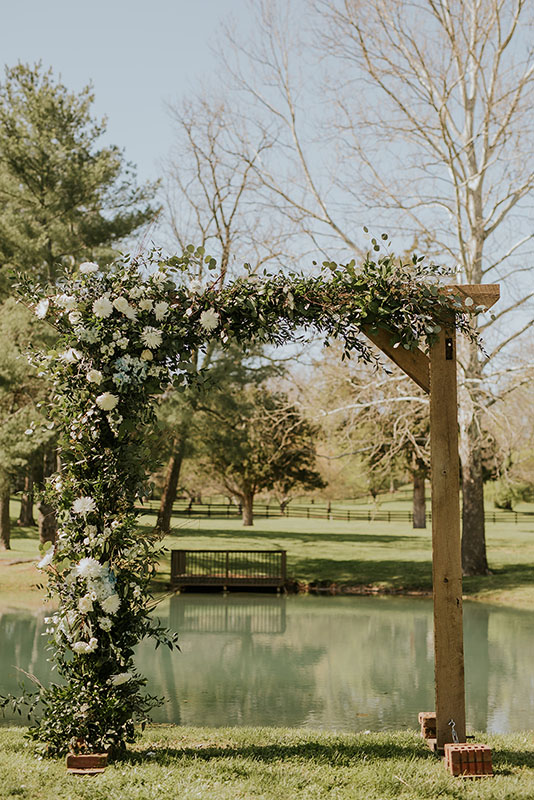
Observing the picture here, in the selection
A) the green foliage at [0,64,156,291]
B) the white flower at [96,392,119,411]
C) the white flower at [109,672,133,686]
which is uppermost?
the green foliage at [0,64,156,291]

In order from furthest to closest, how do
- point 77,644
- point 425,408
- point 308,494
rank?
1. point 308,494
2. point 425,408
3. point 77,644

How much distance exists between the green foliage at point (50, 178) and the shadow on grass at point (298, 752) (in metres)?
14.5

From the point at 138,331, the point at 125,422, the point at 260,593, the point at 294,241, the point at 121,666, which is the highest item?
the point at 294,241

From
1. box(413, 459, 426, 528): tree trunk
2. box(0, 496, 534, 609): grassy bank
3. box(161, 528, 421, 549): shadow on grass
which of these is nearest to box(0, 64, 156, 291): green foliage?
box(0, 496, 534, 609): grassy bank

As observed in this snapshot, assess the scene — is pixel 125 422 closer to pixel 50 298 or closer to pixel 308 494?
pixel 50 298

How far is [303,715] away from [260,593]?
11350 millimetres

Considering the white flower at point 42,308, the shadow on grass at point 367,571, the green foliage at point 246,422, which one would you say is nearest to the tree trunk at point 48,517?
the green foliage at point 246,422

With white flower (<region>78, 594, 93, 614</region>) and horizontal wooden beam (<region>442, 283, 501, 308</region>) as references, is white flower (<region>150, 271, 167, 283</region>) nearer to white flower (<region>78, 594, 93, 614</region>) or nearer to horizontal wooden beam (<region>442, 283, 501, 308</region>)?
horizontal wooden beam (<region>442, 283, 501, 308</region>)

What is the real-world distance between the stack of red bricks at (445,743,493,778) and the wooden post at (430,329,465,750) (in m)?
0.29

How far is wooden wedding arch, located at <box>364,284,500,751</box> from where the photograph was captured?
5.76 m

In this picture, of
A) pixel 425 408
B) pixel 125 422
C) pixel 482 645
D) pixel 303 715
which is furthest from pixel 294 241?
pixel 125 422

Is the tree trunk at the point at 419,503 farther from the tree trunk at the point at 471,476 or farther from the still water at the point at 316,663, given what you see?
the still water at the point at 316,663

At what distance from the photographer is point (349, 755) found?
5.86m

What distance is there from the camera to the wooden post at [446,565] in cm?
576
